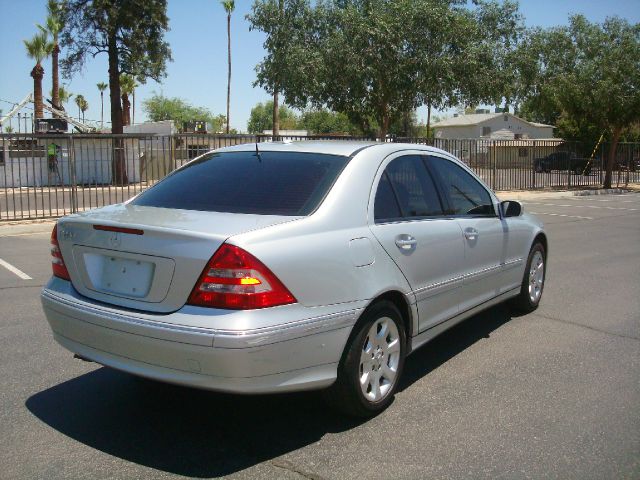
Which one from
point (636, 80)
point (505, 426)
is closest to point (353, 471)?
point (505, 426)

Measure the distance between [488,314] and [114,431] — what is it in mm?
4047

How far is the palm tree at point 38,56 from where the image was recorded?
38.7 m

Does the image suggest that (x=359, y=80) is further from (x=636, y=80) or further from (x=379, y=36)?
(x=636, y=80)

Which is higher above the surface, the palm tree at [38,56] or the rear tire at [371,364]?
the palm tree at [38,56]

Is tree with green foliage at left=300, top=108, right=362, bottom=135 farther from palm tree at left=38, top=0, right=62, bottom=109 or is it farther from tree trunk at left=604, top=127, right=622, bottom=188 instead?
tree trunk at left=604, top=127, right=622, bottom=188

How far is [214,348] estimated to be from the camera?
3146 mm

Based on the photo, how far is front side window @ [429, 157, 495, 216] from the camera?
16.2 feet

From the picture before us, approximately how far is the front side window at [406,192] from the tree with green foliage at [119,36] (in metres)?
27.7

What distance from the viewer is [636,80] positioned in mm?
26703

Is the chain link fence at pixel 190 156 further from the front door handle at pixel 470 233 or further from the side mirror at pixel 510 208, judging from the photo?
the front door handle at pixel 470 233

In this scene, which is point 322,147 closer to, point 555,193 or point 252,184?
point 252,184

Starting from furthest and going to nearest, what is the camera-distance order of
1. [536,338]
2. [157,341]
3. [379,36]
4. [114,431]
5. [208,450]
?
[379,36] → [536,338] → [114,431] → [208,450] → [157,341]

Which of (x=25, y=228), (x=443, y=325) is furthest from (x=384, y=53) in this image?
(x=443, y=325)

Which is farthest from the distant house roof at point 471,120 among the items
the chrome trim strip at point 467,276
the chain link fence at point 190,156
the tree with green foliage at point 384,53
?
the chrome trim strip at point 467,276
